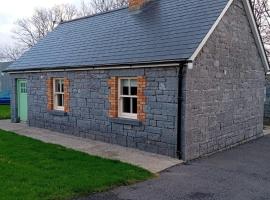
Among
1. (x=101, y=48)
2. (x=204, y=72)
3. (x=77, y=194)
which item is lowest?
(x=77, y=194)

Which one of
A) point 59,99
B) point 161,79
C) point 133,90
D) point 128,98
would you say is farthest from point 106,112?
point 59,99

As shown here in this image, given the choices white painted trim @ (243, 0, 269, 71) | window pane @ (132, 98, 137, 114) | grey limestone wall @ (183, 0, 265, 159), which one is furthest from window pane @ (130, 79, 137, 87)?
white painted trim @ (243, 0, 269, 71)

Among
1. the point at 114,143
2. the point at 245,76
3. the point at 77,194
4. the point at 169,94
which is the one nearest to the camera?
the point at 77,194

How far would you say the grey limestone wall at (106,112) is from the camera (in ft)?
32.4

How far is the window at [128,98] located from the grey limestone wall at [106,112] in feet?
1.05

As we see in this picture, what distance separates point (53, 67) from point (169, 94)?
6.10 meters

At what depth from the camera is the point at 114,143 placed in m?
11.6

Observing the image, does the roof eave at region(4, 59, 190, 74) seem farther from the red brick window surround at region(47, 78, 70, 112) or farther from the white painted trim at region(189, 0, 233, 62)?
the red brick window surround at region(47, 78, 70, 112)

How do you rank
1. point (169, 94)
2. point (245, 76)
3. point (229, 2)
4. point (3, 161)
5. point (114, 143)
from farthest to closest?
point (245, 76) → point (114, 143) → point (229, 2) → point (169, 94) → point (3, 161)

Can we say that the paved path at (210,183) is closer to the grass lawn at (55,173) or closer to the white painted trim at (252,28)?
the grass lawn at (55,173)

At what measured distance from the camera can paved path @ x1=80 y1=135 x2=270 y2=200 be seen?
21.9ft

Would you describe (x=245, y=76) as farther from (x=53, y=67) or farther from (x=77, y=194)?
(x=77, y=194)

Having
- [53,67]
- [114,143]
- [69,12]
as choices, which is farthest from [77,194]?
[69,12]

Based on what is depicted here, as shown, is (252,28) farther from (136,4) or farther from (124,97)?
(124,97)
